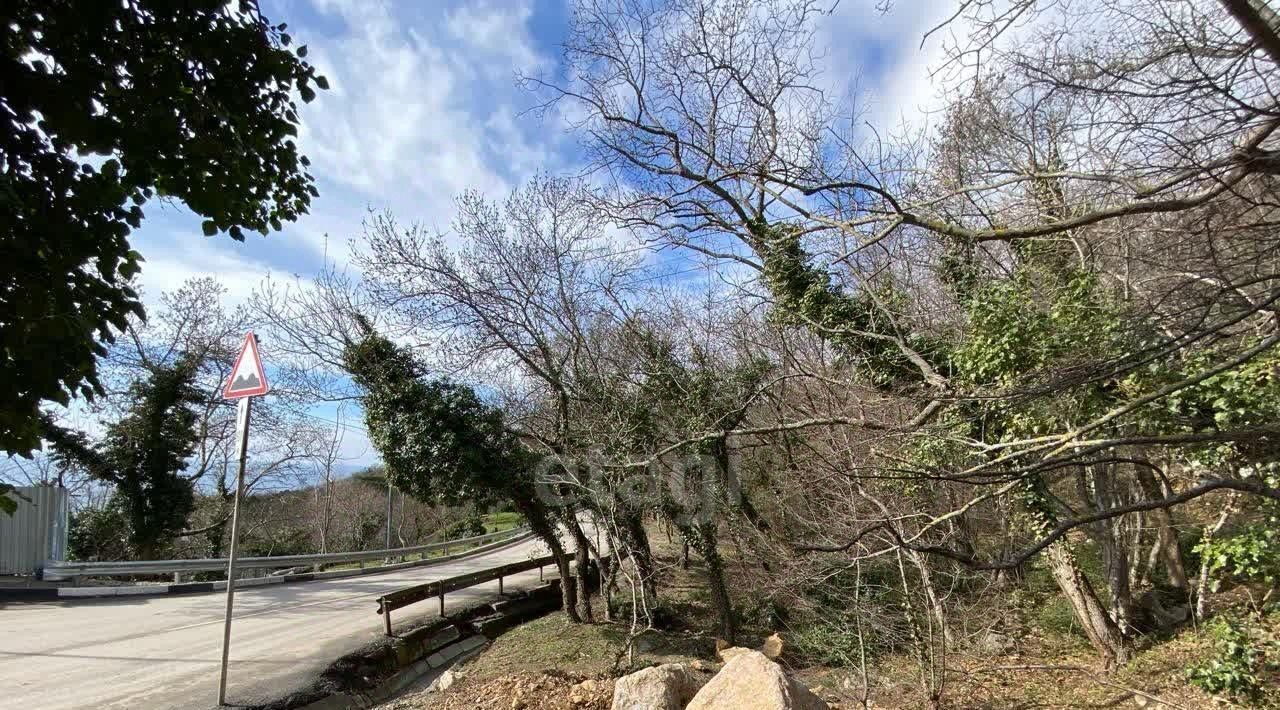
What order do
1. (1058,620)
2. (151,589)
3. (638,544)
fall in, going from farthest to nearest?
(151,589)
(638,544)
(1058,620)

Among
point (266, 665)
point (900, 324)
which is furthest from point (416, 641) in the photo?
point (900, 324)

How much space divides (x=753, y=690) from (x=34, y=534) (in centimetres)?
1346

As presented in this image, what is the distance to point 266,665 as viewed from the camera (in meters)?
7.05

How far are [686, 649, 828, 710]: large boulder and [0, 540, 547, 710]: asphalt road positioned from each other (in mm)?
4388

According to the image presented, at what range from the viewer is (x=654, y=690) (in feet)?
17.2

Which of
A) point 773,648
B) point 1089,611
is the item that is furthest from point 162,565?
point 1089,611

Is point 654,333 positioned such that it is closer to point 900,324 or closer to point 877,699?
point 900,324

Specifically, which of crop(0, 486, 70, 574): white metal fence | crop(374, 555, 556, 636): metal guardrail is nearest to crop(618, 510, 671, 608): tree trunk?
crop(374, 555, 556, 636): metal guardrail

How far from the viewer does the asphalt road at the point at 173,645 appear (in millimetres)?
5934

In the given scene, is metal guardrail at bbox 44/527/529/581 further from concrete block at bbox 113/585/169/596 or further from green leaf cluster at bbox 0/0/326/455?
green leaf cluster at bbox 0/0/326/455

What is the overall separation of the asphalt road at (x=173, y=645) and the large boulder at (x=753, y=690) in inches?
173

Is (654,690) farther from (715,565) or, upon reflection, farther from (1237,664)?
(1237,664)

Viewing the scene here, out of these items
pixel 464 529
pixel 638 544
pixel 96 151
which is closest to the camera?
pixel 96 151

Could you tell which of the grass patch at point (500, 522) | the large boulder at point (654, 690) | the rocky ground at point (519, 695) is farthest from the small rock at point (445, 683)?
the grass patch at point (500, 522)
